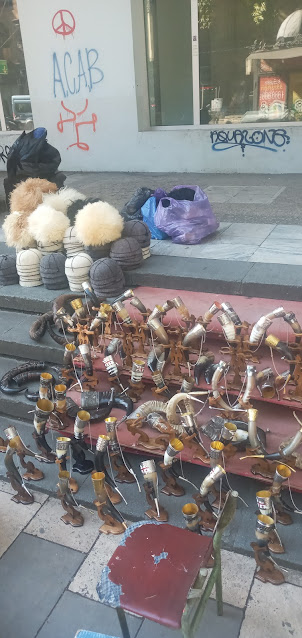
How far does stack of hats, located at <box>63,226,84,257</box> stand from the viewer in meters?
4.70

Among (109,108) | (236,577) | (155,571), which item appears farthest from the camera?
(109,108)

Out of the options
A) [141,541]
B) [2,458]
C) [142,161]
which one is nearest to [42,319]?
[2,458]

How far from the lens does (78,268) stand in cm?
446

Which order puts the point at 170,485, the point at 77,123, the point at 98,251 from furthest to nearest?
the point at 77,123, the point at 98,251, the point at 170,485

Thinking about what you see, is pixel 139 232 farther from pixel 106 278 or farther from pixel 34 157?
pixel 34 157

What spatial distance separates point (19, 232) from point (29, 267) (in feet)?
1.22

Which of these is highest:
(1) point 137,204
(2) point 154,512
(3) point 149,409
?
(1) point 137,204

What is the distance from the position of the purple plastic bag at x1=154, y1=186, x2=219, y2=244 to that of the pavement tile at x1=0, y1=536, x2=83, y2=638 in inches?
125

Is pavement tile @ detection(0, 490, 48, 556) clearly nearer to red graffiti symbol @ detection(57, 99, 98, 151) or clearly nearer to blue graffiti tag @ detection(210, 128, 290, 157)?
blue graffiti tag @ detection(210, 128, 290, 157)

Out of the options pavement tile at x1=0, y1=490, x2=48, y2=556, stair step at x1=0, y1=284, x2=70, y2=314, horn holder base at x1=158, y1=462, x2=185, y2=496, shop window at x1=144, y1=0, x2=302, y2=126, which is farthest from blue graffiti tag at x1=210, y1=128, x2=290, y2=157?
pavement tile at x1=0, y1=490, x2=48, y2=556

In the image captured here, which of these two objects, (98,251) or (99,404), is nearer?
(99,404)

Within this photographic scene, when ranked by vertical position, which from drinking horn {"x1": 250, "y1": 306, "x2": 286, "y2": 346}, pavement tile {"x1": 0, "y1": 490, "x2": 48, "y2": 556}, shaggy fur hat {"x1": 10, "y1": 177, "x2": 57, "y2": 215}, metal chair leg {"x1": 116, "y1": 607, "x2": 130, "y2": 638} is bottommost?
pavement tile {"x1": 0, "y1": 490, "x2": 48, "y2": 556}

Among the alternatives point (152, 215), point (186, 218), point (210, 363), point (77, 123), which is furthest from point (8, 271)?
point (77, 123)

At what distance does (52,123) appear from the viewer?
9.68 m
